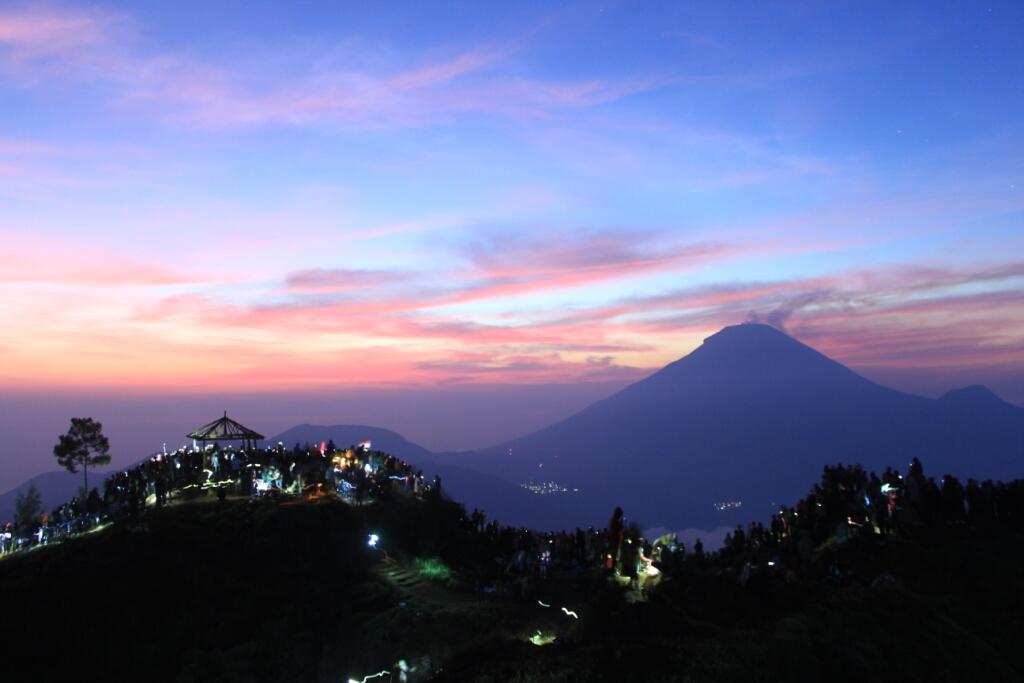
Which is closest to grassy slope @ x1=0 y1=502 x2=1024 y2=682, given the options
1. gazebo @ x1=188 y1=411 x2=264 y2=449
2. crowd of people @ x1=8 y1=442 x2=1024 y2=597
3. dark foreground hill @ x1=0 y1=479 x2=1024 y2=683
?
dark foreground hill @ x1=0 y1=479 x2=1024 y2=683

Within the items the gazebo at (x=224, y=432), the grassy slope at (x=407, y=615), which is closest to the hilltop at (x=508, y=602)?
the grassy slope at (x=407, y=615)

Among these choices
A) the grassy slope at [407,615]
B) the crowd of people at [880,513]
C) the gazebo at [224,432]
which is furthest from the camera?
the gazebo at [224,432]

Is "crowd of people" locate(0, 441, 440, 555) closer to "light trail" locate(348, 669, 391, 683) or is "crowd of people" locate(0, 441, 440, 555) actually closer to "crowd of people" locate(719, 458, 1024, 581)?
"light trail" locate(348, 669, 391, 683)

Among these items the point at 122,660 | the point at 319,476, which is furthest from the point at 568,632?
the point at 319,476

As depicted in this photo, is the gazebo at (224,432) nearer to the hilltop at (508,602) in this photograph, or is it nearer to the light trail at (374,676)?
the hilltop at (508,602)

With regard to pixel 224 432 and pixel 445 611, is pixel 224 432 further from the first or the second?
pixel 445 611
